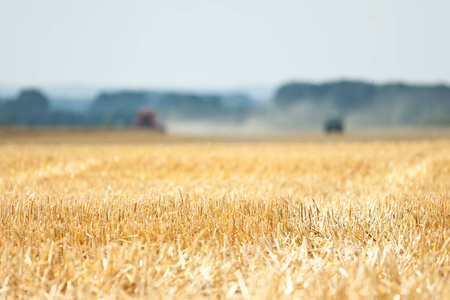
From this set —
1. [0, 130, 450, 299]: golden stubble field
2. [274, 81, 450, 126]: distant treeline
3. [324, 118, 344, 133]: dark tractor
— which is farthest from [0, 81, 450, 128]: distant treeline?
[0, 130, 450, 299]: golden stubble field

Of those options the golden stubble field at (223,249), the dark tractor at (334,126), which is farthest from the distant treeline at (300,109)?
the golden stubble field at (223,249)

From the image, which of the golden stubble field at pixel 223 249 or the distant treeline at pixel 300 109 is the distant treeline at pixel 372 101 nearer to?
the distant treeline at pixel 300 109

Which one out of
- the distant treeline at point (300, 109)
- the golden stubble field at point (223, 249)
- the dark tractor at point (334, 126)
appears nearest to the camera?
the golden stubble field at point (223, 249)

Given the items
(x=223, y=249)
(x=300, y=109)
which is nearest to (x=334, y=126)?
(x=223, y=249)

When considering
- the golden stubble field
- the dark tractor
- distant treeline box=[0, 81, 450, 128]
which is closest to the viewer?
the golden stubble field

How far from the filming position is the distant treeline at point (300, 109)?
111 meters

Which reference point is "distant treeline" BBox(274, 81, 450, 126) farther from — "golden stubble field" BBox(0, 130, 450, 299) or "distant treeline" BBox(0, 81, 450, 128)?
"golden stubble field" BBox(0, 130, 450, 299)

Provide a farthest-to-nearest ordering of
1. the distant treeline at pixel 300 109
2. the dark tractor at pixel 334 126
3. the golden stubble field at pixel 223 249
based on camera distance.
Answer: the distant treeline at pixel 300 109 → the dark tractor at pixel 334 126 → the golden stubble field at pixel 223 249

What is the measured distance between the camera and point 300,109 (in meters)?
126

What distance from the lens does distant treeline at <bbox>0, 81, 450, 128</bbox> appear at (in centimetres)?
11069

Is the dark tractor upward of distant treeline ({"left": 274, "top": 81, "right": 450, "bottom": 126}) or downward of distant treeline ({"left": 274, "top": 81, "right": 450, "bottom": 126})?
downward

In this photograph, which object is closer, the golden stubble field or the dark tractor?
the golden stubble field

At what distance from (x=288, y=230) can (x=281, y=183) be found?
149 inches

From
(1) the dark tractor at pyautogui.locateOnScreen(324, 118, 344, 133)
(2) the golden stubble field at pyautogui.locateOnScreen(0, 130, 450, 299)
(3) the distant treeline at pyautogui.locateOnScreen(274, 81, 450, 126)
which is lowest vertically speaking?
(2) the golden stubble field at pyautogui.locateOnScreen(0, 130, 450, 299)
